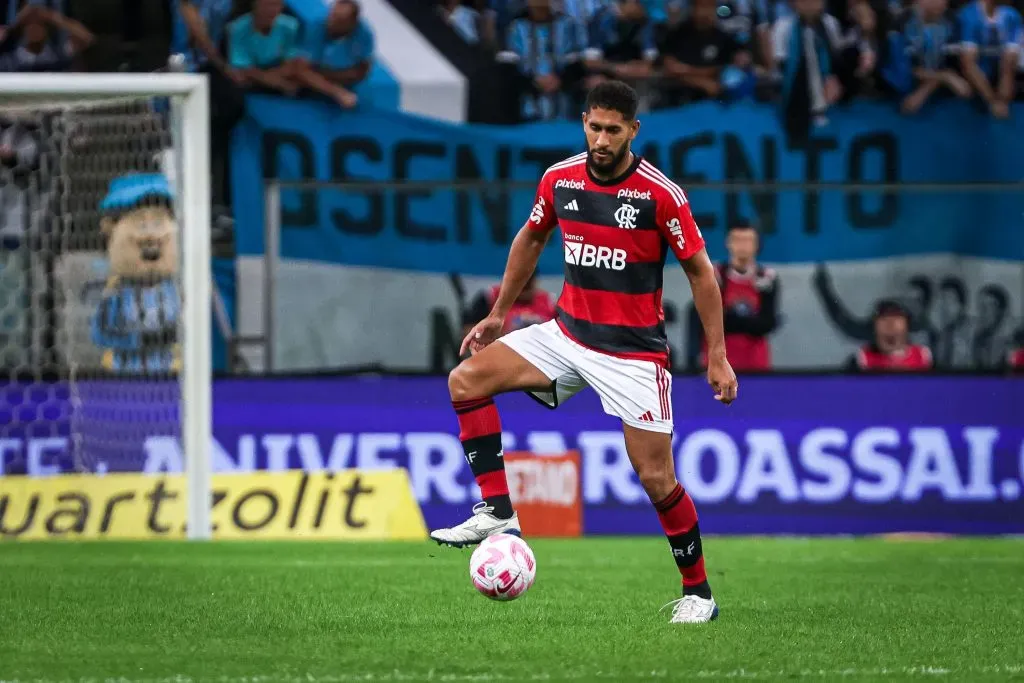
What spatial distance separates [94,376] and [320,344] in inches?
64.7

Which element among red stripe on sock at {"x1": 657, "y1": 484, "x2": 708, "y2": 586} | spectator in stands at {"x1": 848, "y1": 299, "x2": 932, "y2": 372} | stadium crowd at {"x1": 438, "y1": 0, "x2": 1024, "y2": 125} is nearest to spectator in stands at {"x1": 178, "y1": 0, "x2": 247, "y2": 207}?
stadium crowd at {"x1": 438, "y1": 0, "x2": 1024, "y2": 125}

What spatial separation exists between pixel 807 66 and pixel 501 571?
8158 mm

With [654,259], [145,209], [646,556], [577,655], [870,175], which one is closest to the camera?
[577,655]

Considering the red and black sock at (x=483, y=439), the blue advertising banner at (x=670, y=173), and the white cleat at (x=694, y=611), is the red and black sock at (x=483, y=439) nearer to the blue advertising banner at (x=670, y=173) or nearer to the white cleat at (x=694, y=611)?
the white cleat at (x=694, y=611)

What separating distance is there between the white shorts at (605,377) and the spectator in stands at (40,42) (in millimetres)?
8207

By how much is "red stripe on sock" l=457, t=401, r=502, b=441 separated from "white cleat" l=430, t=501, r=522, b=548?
0.30m

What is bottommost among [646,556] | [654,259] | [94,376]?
[646,556]

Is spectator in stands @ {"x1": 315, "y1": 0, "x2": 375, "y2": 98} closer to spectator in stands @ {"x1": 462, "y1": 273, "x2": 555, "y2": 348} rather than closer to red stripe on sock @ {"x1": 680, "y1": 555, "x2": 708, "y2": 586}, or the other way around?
spectator in stands @ {"x1": 462, "y1": 273, "x2": 555, "y2": 348}

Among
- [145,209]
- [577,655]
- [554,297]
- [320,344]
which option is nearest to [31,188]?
[145,209]

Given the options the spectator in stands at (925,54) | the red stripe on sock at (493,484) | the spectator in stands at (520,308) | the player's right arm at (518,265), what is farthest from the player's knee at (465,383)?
A: the spectator in stands at (925,54)

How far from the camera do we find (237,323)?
12445mm

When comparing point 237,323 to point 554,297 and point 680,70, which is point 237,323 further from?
point 680,70

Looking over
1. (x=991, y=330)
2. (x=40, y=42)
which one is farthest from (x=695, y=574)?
(x=40, y=42)

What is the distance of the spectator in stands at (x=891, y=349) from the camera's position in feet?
40.3
